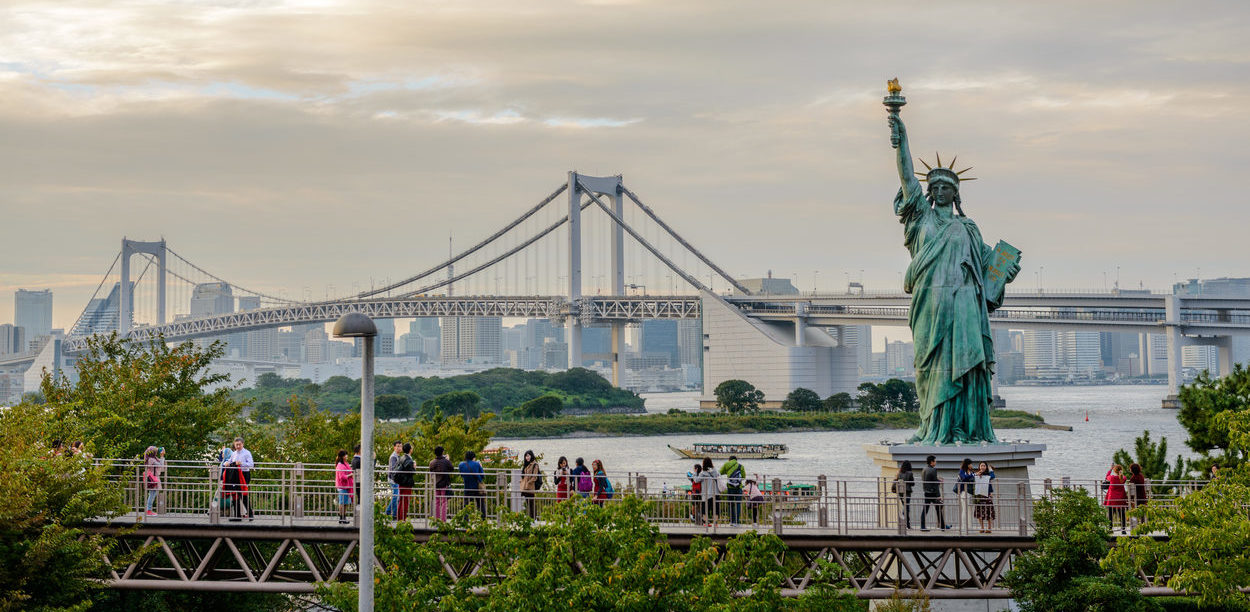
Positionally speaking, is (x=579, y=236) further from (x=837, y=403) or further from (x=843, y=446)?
(x=843, y=446)

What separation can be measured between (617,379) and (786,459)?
51127mm

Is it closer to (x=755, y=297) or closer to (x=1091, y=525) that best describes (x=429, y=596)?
(x=1091, y=525)

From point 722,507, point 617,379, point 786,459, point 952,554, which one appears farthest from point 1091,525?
point 617,379

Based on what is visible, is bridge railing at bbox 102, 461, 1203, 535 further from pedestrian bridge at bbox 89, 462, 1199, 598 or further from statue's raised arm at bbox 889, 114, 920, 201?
statue's raised arm at bbox 889, 114, 920, 201

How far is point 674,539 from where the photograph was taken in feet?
54.4

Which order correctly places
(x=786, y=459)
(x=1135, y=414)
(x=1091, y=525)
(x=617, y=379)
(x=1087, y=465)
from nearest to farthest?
(x=1091, y=525) < (x=1087, y=465) < (x=786, y=459) < (x=1135, y=414) < (x=617, y=379)

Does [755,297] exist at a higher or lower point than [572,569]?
higher

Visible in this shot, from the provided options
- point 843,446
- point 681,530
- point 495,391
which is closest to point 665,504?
point 681,530

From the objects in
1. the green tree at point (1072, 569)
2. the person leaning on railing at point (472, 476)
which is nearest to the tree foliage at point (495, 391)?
the person leaning on railing at point (472, 476)

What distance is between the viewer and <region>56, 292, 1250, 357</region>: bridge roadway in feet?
284

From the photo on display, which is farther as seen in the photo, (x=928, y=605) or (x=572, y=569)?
(x=928, y=605)

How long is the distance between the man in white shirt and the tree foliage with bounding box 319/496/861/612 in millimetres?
3667

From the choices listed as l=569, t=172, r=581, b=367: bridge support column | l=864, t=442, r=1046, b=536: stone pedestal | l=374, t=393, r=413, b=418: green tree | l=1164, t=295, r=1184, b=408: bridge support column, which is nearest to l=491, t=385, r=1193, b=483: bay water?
l=1164, t=295, r=1184, b=408: bridge support column

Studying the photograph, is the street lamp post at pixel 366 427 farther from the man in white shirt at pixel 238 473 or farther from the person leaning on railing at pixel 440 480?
the man in white shirt at pixel 238 473
